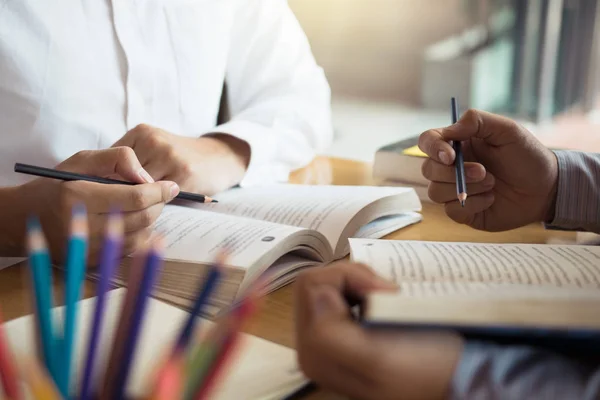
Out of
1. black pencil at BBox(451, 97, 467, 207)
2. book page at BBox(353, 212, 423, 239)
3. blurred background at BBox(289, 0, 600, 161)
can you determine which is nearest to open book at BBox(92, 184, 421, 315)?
book page at BBox(353, 212, 423, 239)

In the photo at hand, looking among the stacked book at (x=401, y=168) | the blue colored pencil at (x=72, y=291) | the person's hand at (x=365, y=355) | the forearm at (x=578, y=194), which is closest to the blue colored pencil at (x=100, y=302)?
the blue colored pencil at (x=72, y=291)

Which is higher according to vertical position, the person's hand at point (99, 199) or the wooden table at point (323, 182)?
the person's hand at point (99, 199)

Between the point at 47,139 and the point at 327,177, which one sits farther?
the point at 327,177

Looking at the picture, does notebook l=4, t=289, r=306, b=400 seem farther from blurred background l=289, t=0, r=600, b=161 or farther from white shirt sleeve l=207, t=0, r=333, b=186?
blurred background l=289, t=0, r=600, b=161

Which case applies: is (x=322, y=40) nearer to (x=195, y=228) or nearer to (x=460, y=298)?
(x=195, y=228)

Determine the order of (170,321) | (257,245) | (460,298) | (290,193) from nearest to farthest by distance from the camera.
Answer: (460,298)
(170,321)
(257,245)
(290,193)

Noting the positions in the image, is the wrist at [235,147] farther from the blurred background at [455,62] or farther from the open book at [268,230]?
the blurred background at [455,62]

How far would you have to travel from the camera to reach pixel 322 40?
427cm

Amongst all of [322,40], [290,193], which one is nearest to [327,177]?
[290,193]

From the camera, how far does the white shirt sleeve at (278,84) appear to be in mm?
1244

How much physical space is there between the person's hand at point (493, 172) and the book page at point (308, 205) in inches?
3.1

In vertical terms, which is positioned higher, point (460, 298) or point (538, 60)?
point (460, 298)

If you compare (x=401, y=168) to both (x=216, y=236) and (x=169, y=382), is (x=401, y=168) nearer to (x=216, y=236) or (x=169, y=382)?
(x=216, y=236)

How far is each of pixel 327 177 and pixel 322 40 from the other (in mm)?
3192
